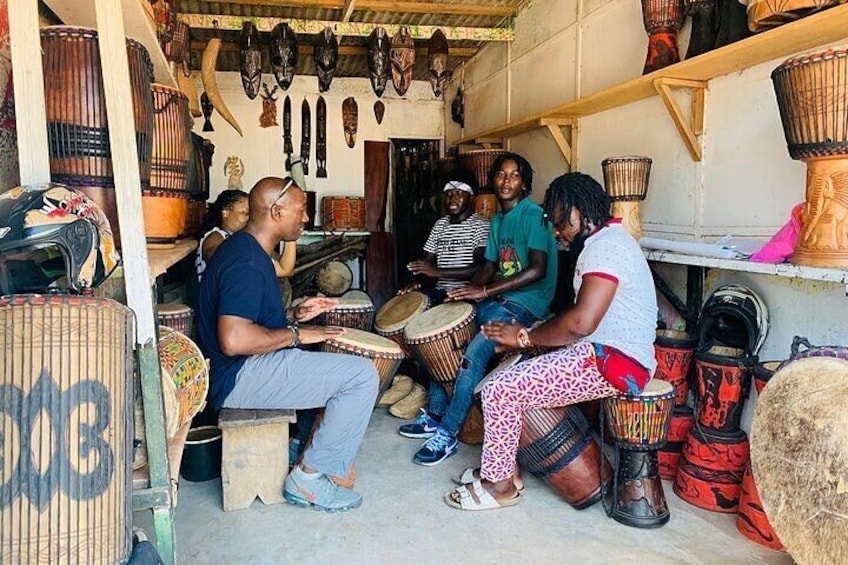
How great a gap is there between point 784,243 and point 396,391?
2.63m

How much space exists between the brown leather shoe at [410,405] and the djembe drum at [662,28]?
7.93 feet

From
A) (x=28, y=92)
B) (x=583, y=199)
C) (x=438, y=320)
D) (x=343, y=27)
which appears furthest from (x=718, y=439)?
(x=343, y=27)

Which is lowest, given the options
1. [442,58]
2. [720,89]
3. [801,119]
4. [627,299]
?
[627,299]

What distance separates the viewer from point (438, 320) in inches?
144

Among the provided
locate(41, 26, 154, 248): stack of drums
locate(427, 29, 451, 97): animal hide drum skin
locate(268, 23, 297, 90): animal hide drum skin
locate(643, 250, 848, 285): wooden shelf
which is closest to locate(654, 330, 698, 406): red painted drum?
locate(643, 250, 848, 285): wooden shelf

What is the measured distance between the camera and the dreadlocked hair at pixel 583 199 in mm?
2805

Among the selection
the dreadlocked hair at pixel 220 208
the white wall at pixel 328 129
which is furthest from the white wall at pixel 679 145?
the dreadlocked hair at pixel 220 208

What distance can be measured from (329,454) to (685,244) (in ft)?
6.48

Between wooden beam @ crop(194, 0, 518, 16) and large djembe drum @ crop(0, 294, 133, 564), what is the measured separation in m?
4.31

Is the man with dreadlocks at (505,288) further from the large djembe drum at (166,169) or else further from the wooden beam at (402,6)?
the wooden beam at (402,6)

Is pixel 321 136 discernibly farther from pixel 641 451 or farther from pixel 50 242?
pixel 50 242

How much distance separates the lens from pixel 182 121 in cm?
253

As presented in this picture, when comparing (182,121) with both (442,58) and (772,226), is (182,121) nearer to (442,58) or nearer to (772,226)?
(772,226)

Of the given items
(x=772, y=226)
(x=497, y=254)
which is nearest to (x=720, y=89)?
(x=772, y=226)
